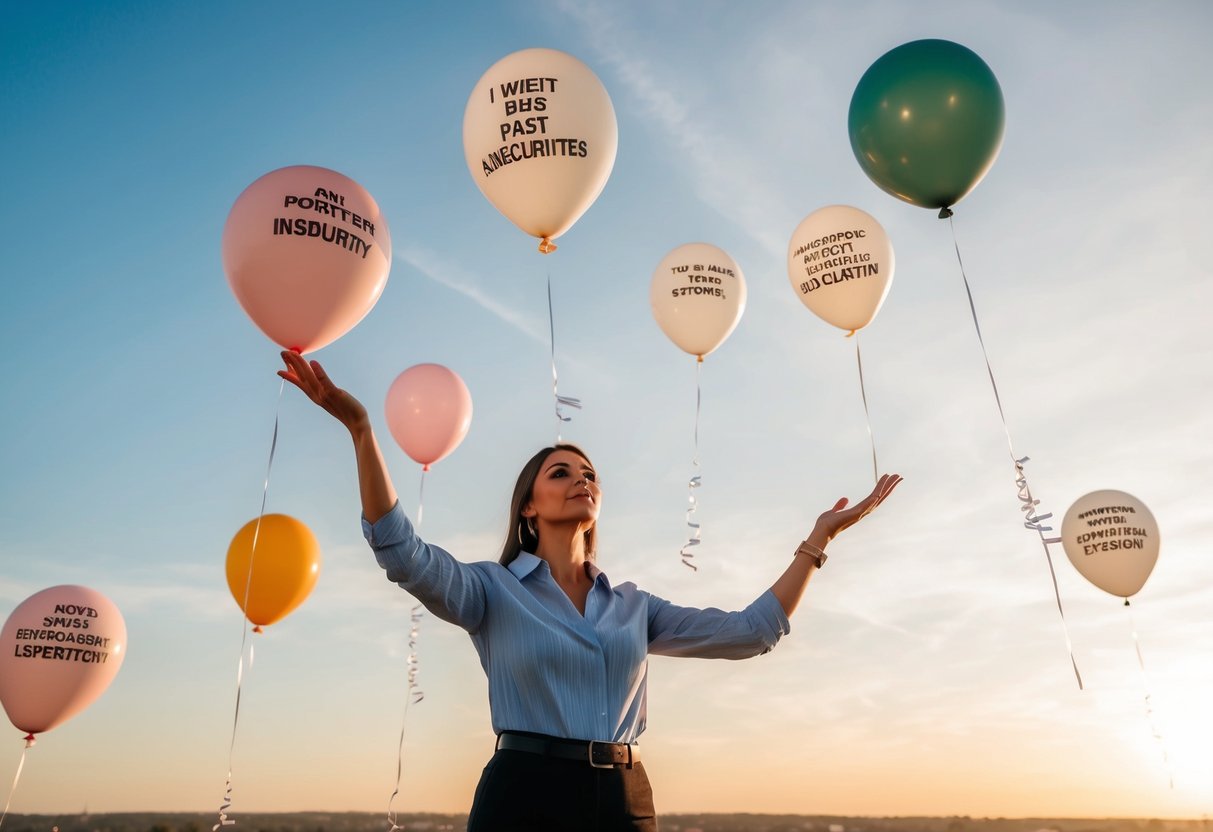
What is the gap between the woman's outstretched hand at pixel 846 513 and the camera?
2598 millimetres

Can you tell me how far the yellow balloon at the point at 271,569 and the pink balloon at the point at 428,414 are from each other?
103cm

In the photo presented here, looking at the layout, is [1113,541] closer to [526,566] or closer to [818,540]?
[818,540]

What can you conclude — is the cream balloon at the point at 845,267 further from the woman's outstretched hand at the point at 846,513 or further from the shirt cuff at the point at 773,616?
the shirt cuff at the point at 773,616

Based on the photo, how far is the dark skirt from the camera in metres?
1.83

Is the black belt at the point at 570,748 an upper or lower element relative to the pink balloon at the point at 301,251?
lower

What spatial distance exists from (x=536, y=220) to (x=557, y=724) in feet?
7.92

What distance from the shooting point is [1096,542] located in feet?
24.9

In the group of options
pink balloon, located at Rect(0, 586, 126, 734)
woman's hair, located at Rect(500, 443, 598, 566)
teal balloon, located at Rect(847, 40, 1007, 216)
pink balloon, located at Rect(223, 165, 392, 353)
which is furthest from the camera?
pink balloon, located at Rect(0, 586, 126, 734)

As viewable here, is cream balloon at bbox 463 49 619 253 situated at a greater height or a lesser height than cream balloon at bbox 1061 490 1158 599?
greater

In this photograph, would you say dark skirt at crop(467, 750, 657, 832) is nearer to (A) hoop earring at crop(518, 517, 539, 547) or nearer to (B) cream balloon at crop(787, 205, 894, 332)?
(A) hoop earring at crop(518, 517, 539, 547)

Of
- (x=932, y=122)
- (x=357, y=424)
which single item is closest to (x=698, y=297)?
(x=932, y=122)

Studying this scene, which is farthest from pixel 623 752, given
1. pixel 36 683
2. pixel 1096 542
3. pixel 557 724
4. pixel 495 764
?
pixel 1096 542

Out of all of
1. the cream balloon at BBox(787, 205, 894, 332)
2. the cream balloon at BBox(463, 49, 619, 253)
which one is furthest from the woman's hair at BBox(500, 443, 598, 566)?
the cream balloon at BBox(787, 205, 894, 332)

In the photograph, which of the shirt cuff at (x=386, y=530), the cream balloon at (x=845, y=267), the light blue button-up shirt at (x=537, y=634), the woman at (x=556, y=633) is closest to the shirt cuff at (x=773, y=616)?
the woman at (x=556, y=633)
